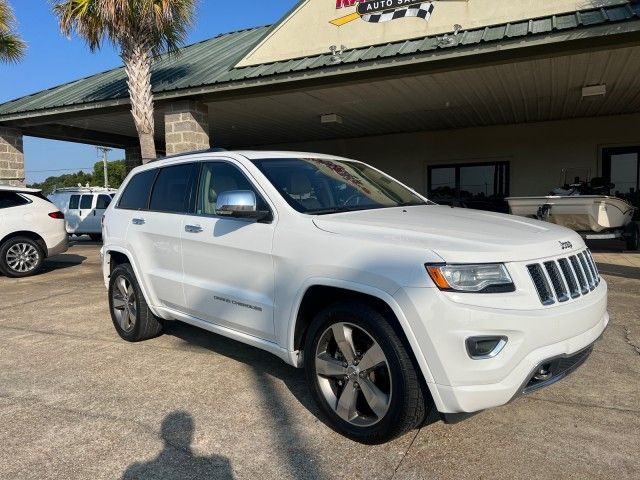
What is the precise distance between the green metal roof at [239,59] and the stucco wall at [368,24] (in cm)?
15

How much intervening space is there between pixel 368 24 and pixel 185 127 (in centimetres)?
407

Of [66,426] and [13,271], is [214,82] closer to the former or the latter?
[13,271]

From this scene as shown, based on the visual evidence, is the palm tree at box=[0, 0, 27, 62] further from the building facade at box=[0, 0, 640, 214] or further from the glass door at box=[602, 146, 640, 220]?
the glass door at box=[602, 146, 640, 220]

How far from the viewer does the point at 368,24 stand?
919 cm

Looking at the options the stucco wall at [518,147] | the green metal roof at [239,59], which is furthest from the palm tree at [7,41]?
the stucco wall at [518,147]

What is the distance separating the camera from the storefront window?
15.4 metres

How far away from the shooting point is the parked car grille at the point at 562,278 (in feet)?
8.91

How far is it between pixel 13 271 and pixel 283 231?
8.25m

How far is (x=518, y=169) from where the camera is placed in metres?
14.9

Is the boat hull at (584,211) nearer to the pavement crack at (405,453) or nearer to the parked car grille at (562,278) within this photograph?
the parked car grille at (562,278)

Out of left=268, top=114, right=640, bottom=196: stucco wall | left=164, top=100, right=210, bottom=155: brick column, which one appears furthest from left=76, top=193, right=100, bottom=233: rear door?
left=268, top=114, right=640, bottom=196: stucco wall

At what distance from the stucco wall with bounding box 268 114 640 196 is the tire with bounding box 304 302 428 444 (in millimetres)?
13242

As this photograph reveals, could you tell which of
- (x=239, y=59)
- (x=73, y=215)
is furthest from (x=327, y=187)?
(x=73, y=215)

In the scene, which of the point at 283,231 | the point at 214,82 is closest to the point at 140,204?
the point at 283,231
